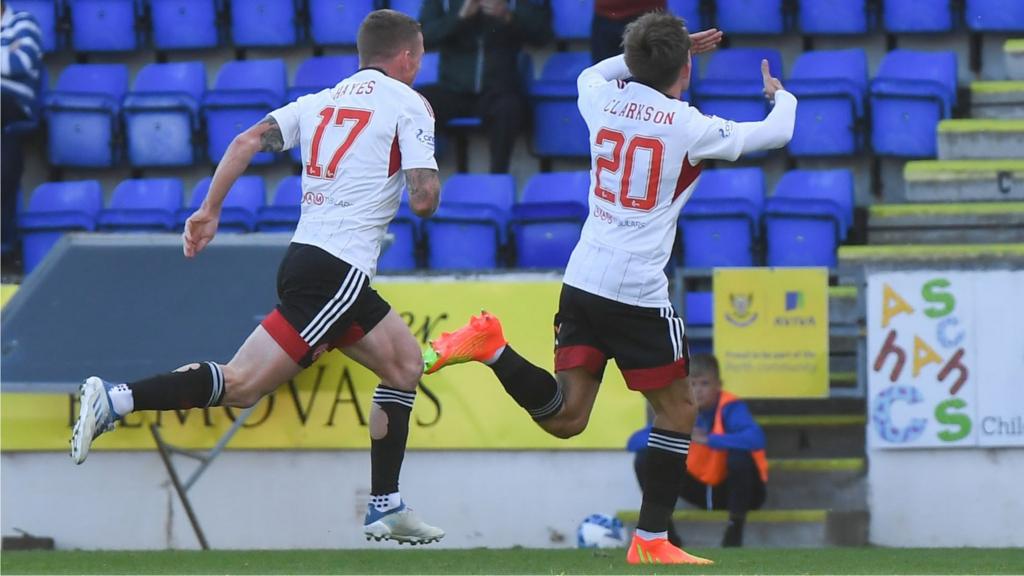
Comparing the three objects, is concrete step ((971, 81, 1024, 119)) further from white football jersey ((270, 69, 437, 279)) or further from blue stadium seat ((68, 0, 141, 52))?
white football jersey ((270, 69, 437, 279))

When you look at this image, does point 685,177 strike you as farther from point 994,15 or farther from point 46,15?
point 46,15

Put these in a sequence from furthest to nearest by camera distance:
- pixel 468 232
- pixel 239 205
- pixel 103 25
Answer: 1. pixel 103 25
2. pixel 239 205
3. pixel 468 232

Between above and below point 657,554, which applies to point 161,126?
above

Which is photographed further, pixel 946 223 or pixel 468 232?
pixel 468 232

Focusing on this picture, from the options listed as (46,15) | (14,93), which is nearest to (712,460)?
(14,93)

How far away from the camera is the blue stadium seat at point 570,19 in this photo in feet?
42.8

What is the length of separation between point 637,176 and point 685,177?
0.19 metres

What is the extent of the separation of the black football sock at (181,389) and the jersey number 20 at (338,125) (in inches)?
33.8

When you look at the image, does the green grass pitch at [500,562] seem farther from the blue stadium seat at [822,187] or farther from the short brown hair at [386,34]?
the blue stadium seat at [822,187]

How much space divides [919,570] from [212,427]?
4.70 meters

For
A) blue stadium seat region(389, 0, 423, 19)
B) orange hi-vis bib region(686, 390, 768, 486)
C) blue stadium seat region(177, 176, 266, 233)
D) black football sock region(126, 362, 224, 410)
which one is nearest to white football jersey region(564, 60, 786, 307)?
black football sock region(126, 362, 224, 410)

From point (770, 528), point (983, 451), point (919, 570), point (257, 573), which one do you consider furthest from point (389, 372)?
point (983, 451)

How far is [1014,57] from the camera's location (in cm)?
1259

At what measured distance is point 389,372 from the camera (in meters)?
7.14
